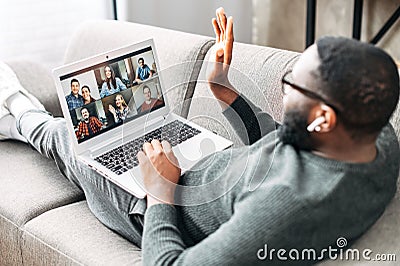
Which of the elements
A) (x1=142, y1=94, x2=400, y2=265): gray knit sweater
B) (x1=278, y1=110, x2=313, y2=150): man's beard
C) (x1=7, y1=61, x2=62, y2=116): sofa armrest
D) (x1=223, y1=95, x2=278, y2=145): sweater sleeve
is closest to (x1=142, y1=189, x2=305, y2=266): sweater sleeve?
(x1=142, y1=94, x2=400, y2=265): gray knit sweater

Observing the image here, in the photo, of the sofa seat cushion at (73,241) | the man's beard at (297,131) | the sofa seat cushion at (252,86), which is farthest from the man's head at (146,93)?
the man's beard at (297,131)

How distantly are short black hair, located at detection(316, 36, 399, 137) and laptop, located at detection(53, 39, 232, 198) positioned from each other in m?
0.46

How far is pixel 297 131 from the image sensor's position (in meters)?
1.23

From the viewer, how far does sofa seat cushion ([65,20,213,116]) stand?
5.87ft

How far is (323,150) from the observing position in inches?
47.7

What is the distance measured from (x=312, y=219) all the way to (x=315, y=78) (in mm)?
244

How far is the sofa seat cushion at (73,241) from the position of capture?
1.53 metres

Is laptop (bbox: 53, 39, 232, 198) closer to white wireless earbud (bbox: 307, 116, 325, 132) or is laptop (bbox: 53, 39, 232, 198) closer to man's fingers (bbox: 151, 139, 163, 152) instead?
man's fingers (bbox: 151, 139, 163, 152)

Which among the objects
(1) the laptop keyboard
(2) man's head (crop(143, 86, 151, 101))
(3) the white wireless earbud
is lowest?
(1) the laptop keyboard

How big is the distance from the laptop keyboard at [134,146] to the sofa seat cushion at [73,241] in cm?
17

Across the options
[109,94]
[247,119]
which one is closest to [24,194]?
[109,94]

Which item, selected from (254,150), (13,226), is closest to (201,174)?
(254,150)

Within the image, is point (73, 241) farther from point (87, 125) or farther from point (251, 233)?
point (251, 233)

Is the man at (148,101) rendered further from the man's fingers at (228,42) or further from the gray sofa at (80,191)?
the man's fingers at (228,42)
